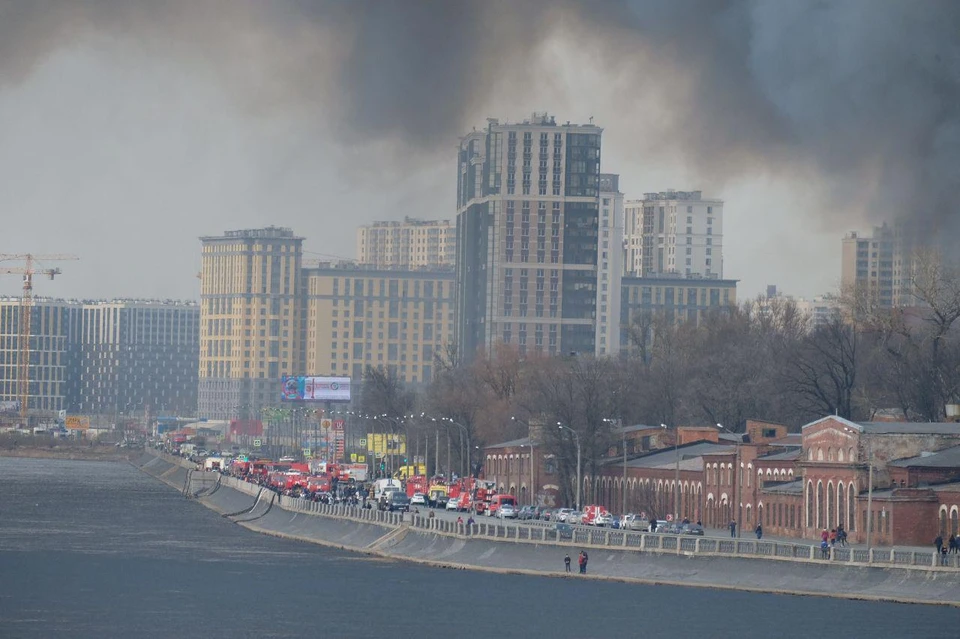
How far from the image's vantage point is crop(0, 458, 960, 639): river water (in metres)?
72.1

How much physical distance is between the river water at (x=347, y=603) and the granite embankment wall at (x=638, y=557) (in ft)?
2.07

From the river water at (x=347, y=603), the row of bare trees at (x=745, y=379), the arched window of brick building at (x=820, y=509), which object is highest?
the row of bare trees at (x=745, y=379)

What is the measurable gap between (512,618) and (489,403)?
102m

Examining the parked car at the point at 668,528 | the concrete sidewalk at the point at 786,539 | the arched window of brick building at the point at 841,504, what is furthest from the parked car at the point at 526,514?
the arched window of brick building at the point at 841,504

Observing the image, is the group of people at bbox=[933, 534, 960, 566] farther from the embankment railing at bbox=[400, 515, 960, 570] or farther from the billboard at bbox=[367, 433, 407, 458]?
the billboard at bbox=[367, 433, 407, 458]

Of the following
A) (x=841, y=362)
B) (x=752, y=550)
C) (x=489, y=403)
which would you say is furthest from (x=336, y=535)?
(x=489, y=403)

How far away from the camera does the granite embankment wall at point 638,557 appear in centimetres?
7362

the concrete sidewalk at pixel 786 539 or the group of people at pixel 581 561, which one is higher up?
the concrete sidewalk at pixel 786 539

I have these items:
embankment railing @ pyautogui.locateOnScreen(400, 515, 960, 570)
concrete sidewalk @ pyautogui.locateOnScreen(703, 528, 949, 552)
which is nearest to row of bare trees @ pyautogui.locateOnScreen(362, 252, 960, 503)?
concrete sidewalk @ pyautogui.locateOnScreen(703, 528, 949, 552)

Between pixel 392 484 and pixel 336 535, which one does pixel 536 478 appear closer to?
pixel 392 484

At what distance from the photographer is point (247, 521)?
14250 cm

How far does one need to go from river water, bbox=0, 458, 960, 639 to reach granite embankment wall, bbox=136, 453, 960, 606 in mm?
632

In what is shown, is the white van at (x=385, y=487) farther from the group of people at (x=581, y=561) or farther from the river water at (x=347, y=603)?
→ the group of people at (x=581, y=561)

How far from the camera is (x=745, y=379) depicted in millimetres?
143000
